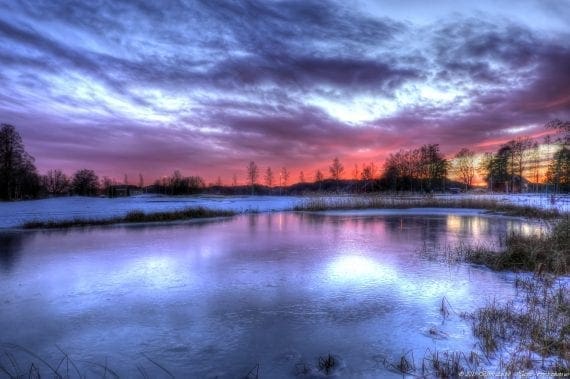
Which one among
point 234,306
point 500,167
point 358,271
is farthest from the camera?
point 500,167

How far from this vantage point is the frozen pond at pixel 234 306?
340cm

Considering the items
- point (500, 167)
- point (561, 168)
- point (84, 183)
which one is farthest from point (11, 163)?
point (500, 167)

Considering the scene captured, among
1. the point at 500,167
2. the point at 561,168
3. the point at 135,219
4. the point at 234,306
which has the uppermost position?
the point at 500,167

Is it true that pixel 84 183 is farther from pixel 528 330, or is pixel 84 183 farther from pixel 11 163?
pixel 528 330

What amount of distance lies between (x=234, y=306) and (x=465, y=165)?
7294 cm

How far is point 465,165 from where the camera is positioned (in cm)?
6775

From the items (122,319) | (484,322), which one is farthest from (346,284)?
(122,319)

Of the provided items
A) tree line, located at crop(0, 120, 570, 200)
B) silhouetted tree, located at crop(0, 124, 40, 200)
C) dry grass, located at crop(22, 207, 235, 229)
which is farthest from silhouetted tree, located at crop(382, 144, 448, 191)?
silhouetted tree, located at crop(0, 124, 40, 200)

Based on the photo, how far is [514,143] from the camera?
55750 millimetres

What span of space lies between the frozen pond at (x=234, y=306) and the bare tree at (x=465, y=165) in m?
66.5

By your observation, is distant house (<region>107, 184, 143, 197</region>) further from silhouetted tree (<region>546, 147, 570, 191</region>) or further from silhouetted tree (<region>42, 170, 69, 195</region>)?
silhouetted tree (<region>546, 147, 570, 191</region>)

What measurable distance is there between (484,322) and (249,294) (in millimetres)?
3208

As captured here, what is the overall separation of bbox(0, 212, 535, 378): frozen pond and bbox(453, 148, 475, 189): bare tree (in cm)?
6654

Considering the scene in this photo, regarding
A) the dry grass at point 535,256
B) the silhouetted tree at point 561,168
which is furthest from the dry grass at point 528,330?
the silhouetted tree at point 561,168
